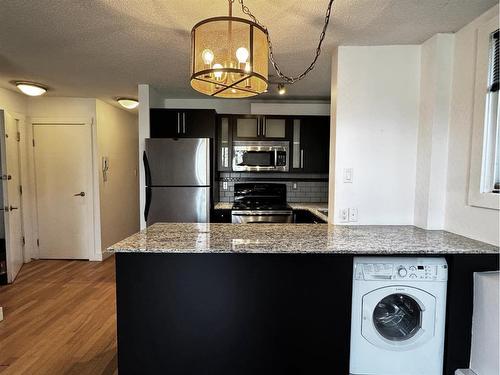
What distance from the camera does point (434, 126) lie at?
2.07 metres

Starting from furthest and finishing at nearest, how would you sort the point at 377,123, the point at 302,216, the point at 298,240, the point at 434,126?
the point at 302,216 < the point at 377,123 < the point at 434,126 < the point at 298,240

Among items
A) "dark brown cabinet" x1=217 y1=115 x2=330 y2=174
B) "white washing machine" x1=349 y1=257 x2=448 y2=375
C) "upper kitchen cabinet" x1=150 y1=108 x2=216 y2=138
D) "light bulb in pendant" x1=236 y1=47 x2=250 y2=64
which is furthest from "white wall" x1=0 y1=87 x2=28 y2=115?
"white washing machine" x1=349 y1=257 x2=448 y2=375

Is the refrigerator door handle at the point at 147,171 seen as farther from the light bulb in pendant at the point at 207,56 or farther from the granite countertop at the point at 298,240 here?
the light bulb in pendant at the point at 207,56

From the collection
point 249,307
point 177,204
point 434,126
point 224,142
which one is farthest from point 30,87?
point 434,126

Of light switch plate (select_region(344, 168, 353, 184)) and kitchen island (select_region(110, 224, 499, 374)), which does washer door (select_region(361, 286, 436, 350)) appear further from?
light switch plate (select_region(344, 168, 353, 184))

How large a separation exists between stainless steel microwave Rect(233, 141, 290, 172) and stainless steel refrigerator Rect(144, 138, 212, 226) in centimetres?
59

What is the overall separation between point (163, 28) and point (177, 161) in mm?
1445

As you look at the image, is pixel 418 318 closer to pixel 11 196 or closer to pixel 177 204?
pixel 177 204

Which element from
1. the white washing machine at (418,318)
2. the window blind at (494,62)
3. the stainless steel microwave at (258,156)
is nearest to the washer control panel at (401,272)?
the white washing machine at (418,318)

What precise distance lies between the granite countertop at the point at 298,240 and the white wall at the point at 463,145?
10 centimetres

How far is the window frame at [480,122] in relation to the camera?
1761 mm

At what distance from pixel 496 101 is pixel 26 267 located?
17.3 ft

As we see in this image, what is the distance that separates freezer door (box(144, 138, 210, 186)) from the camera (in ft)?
10.3

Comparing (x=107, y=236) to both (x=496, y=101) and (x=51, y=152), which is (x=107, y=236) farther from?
(x=496, y=101)
